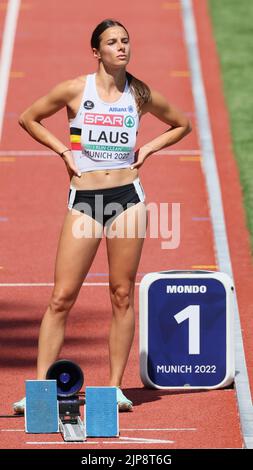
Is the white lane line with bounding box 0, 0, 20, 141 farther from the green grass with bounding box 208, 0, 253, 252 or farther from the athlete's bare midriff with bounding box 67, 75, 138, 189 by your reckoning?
the athlete's bare midriff with bounding box 67, 75, 138, 189

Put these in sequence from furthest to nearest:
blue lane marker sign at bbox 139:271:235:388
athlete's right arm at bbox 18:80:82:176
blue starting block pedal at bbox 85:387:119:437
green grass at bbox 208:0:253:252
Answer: green grass at bbox 208:0:253:252, blue lane marker sign at bbox 139:271:235:388, athlete's right arm at bbox 18:80:82:176, blue starting block pedal at bbox 85:387:119:437

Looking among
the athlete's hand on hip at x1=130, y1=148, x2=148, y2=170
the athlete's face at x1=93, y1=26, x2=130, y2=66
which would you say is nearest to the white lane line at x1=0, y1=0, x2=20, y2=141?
the athlete's hand on hip at x1=130, y1=148, x2=148, y2=170

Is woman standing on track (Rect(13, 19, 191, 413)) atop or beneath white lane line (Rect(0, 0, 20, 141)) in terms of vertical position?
beneath

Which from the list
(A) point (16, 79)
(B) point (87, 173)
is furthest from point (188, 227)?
(A) point (16, 79)

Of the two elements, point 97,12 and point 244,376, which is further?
point 97,12

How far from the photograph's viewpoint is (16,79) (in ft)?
74.9

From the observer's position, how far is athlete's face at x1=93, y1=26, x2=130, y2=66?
10.3 m

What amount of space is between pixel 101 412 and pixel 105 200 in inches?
57.1

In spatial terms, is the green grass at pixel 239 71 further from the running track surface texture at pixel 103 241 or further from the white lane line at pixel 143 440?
the white lane line at pixel 143 440

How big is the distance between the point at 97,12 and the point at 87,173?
1659 centimetres

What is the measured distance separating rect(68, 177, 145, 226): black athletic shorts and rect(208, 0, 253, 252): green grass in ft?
18.5

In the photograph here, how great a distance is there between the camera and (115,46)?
10.3 m

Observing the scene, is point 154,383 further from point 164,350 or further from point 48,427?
point 48,427

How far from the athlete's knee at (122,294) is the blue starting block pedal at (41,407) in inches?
35.0
